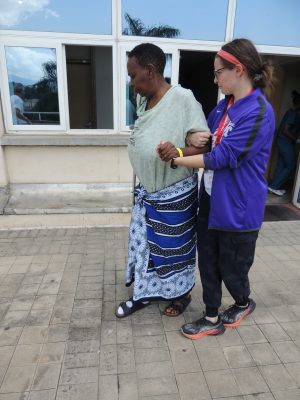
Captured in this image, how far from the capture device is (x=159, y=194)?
2121 mm

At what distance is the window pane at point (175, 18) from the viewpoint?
163 inches

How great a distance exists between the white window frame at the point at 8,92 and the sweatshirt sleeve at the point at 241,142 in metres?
3.13

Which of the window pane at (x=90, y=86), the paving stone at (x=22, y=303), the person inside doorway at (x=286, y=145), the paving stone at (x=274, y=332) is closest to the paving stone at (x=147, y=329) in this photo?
the paving stone at (x=274, y=332)

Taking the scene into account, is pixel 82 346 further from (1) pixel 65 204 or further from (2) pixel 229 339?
(1) pixel 65 204

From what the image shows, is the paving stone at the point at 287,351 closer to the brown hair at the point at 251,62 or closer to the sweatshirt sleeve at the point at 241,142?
the sweatshirt sleeve at the point at 241,142

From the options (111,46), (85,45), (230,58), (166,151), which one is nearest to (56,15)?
(85,45)

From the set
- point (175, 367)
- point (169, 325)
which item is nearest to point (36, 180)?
point (169, 325)

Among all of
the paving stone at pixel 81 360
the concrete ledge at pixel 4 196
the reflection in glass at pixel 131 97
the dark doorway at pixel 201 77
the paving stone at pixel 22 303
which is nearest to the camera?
the paving stone at pixel 81 360

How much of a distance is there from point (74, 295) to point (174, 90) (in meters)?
1.85

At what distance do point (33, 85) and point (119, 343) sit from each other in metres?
3.47

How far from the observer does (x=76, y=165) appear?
449 cm

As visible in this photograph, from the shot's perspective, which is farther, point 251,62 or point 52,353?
point 52,353

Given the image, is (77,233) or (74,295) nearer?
(74,295)

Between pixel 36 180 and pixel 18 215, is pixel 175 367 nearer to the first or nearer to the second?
pixel 18 215
